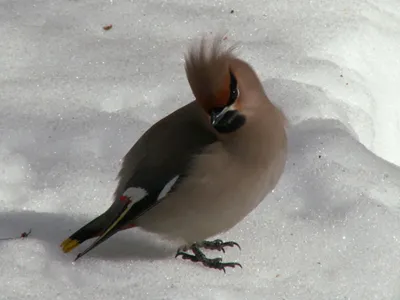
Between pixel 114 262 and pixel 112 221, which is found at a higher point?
pixel 112 221

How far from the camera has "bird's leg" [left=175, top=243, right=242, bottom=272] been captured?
11.0ft

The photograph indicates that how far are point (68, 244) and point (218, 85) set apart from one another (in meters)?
0.89

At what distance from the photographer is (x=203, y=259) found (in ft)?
11.1

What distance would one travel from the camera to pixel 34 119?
4.12 meters

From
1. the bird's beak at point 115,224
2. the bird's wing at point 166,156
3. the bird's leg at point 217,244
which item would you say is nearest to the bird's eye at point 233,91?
the bird's wing at point 166,156

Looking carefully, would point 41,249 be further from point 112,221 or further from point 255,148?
point 255,148

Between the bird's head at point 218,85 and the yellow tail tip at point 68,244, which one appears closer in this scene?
the bird's head at point 218,85

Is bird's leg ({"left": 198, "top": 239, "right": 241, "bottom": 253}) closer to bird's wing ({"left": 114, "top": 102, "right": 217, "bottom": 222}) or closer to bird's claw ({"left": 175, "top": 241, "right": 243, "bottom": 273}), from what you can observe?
bird's claw ({"left": 175, "top": 241, "right": 243, "bottom": 273})

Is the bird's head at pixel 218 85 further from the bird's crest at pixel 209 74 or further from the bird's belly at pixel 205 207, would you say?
the bird's belly at pixel 205 207

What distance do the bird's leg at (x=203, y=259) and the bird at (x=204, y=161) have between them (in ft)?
0.42

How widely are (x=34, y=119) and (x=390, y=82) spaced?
2001 mm

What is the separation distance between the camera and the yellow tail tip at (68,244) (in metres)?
3.27

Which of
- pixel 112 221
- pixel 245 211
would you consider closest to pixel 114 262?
pixel 112 221

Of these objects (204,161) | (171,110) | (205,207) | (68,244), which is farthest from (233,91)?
(171,110)
